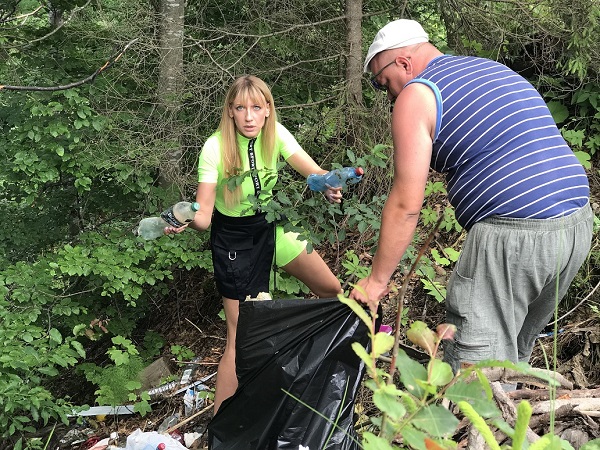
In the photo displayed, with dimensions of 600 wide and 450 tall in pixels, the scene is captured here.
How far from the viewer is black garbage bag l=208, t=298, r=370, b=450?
2.38 meters

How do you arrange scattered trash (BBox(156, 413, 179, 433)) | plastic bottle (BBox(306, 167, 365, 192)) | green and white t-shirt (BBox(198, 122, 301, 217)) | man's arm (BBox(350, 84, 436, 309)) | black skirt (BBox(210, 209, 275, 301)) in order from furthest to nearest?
scattered trash (BBox(156, 413, 179, 433)) → black skirt (BBox(210, 209, 275, 301)) → green and white t-shirt (BBox(198, 122, 301, 217)) → plastic bottle (BBox(306, 167, 365, 192)) → man's arm (BBox(350, 84, 436, 309))

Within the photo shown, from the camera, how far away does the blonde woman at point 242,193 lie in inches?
121

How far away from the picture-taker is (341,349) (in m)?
2.40

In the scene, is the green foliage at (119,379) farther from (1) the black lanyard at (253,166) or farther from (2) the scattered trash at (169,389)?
(1) the black lanyard at (253,166)

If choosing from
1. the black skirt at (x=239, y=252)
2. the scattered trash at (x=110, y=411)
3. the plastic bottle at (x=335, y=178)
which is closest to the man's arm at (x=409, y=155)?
the plastic bottle at (x=335, y=178)

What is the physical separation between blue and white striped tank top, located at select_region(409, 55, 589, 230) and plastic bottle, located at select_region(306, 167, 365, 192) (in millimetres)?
763

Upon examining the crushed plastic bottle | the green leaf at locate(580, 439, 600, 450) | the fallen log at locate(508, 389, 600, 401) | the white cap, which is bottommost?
the crushed plastic bottle

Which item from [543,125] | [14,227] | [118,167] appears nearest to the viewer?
[543,125]

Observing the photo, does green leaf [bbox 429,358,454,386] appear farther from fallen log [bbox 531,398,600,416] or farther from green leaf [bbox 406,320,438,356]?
fallen log [bbox 531,398,600,416]

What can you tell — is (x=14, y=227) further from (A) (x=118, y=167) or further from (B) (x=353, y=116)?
(B) (x=353, y=116)

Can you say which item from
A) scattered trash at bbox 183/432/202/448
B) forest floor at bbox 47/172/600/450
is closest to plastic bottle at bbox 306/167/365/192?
forest floor at bbox 47/172/600/450

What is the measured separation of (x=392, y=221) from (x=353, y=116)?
9.12 ft

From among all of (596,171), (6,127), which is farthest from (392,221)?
(6,127)

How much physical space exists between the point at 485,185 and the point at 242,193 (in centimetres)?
134
